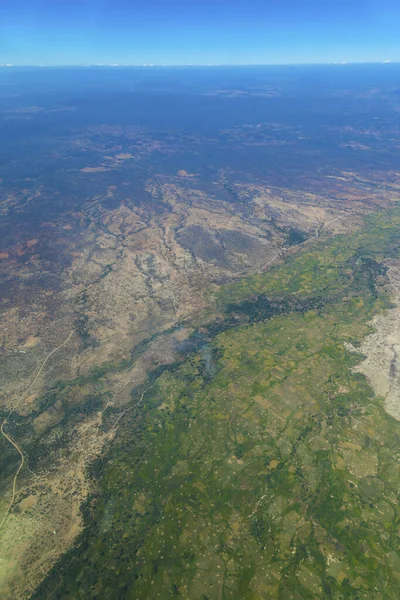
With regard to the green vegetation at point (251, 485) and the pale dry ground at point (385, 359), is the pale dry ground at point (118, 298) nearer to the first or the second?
the green vegetation at point (251, 485)

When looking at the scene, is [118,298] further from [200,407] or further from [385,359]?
[385,359]

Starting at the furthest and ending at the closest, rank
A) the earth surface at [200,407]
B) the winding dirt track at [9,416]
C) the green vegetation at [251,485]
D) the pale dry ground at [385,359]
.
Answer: the pale dry ground at [385,359]
the winding dirt track at [9,416]
the earth surface at [200,407]
the green vegetation at [251,485]

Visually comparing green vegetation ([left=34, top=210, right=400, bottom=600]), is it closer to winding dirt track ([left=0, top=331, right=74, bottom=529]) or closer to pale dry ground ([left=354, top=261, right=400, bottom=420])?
pale dry ground ([left=354, top=261, right=400, bottom=420])

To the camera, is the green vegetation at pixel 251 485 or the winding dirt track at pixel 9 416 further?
the winding dirt track at pixel 9 416

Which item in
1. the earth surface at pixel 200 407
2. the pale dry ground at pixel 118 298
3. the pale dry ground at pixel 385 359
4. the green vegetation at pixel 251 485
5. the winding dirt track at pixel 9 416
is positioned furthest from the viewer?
the pale dry ground at pixel 385 359

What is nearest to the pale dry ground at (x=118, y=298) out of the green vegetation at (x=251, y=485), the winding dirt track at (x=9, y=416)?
the winding dirt track at (x=9, y=416)
